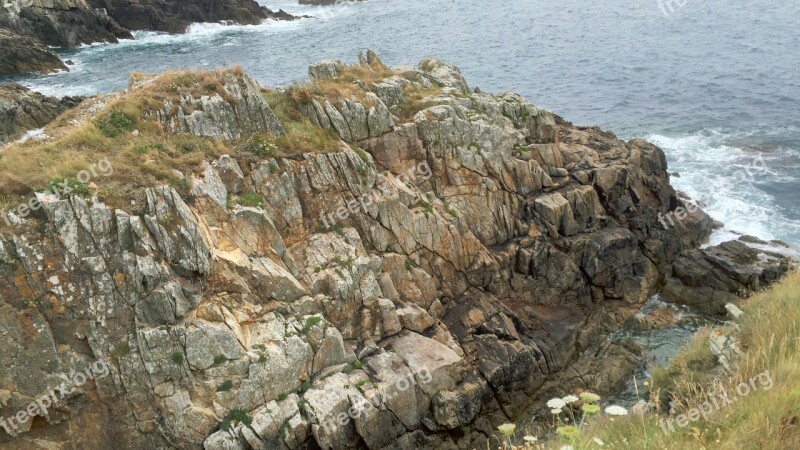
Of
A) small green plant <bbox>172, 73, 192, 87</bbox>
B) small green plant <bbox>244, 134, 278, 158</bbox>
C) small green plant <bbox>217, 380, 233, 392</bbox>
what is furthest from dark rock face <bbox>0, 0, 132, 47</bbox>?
small green plant <bbox>217, 380, 233, 392</bbox>

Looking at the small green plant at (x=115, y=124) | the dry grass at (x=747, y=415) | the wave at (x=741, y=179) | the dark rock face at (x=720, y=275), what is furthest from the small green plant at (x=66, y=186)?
the wave at (x=741, y=179)

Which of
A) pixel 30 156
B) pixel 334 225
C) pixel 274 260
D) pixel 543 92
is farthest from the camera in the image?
pixel 543 92

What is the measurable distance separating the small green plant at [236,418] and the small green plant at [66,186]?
8.50m

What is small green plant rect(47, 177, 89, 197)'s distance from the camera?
1786cm

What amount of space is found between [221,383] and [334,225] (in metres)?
8.02

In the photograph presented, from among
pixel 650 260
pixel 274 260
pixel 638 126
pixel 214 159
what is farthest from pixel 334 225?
pixel 638 126

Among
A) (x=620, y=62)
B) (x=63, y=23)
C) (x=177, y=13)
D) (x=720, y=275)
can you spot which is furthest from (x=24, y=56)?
(x=720, y=275)

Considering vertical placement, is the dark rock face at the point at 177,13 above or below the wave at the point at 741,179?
above

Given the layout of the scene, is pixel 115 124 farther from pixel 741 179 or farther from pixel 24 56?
pixel 24 56

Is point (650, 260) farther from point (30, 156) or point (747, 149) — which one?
point (30, 156)

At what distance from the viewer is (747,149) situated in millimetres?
44375

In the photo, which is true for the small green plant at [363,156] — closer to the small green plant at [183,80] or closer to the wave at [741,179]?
the small green plant at [183,80]

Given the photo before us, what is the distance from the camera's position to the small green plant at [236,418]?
714 inches

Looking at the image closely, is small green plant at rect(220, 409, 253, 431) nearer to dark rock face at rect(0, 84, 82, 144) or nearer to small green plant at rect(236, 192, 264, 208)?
small green plant at rect(236, 192, 264, 208)
